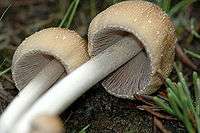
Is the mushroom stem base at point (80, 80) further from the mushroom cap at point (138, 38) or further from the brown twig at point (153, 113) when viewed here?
the brown twig at point (153, 113)

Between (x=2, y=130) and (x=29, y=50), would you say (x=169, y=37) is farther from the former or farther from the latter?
(x=2, y=130)

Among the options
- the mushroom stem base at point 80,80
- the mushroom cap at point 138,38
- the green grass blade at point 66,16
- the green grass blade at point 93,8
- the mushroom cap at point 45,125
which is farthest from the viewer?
the green grass blade at point 93,8

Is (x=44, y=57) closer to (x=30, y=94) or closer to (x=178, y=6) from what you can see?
(x=30, y=94)

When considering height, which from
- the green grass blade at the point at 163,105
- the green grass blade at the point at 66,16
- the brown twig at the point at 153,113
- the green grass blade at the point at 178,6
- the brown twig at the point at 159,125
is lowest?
the brown twig at the point at 159,125

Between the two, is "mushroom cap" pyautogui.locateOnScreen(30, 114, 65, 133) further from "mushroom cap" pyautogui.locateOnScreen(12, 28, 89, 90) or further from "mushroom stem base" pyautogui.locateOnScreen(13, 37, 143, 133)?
"mushroom cap" pyautogui.locateOnScreen(12, 28, 89, 90)

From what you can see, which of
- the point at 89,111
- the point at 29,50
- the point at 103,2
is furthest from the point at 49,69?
the point at 103,2

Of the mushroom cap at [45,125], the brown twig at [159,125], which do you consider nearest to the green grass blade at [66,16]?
the brown twig at [159,125]

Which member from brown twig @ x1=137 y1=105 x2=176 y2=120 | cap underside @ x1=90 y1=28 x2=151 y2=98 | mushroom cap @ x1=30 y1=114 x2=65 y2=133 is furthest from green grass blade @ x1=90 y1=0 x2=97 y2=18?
mushroom cap @ x1=30 y1=114 x2=65 y2=133
